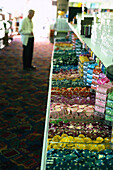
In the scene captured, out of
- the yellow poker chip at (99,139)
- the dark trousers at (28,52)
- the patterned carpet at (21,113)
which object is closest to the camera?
the yellow poker chip at (99,139)

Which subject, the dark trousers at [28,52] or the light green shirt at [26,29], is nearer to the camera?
the light green shirt at [26,29]

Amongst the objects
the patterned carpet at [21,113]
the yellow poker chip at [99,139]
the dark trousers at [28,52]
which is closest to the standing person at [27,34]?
the dark trousers at [28,52]

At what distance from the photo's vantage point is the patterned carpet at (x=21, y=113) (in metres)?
3.40

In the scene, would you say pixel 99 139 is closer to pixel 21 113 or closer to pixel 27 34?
pixel 21 113

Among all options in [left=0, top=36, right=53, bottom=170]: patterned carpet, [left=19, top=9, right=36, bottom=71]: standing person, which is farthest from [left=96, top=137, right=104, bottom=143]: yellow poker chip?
[left=19, top=9, right=36, bottom=71]: standing person

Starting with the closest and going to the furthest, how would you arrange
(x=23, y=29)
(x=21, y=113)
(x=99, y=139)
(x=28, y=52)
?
(x=99, y=139)
(x=21, y=113)
(x=23, y=29)
(x=28, y=52)

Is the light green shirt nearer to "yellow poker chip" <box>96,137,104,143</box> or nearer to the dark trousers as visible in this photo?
the dark trousers

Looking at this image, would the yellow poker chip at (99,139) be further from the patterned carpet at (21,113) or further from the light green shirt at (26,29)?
the light green shirt at (26,29)

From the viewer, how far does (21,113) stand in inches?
191

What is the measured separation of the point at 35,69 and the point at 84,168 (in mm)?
6627

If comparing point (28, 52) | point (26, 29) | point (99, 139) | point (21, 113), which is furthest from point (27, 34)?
point (99, 139)

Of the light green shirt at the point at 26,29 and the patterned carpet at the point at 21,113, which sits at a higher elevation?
the light green shirt at the point at 26,29

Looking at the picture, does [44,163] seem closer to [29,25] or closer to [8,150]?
[8,150]

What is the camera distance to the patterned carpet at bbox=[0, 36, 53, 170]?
11.2ft
